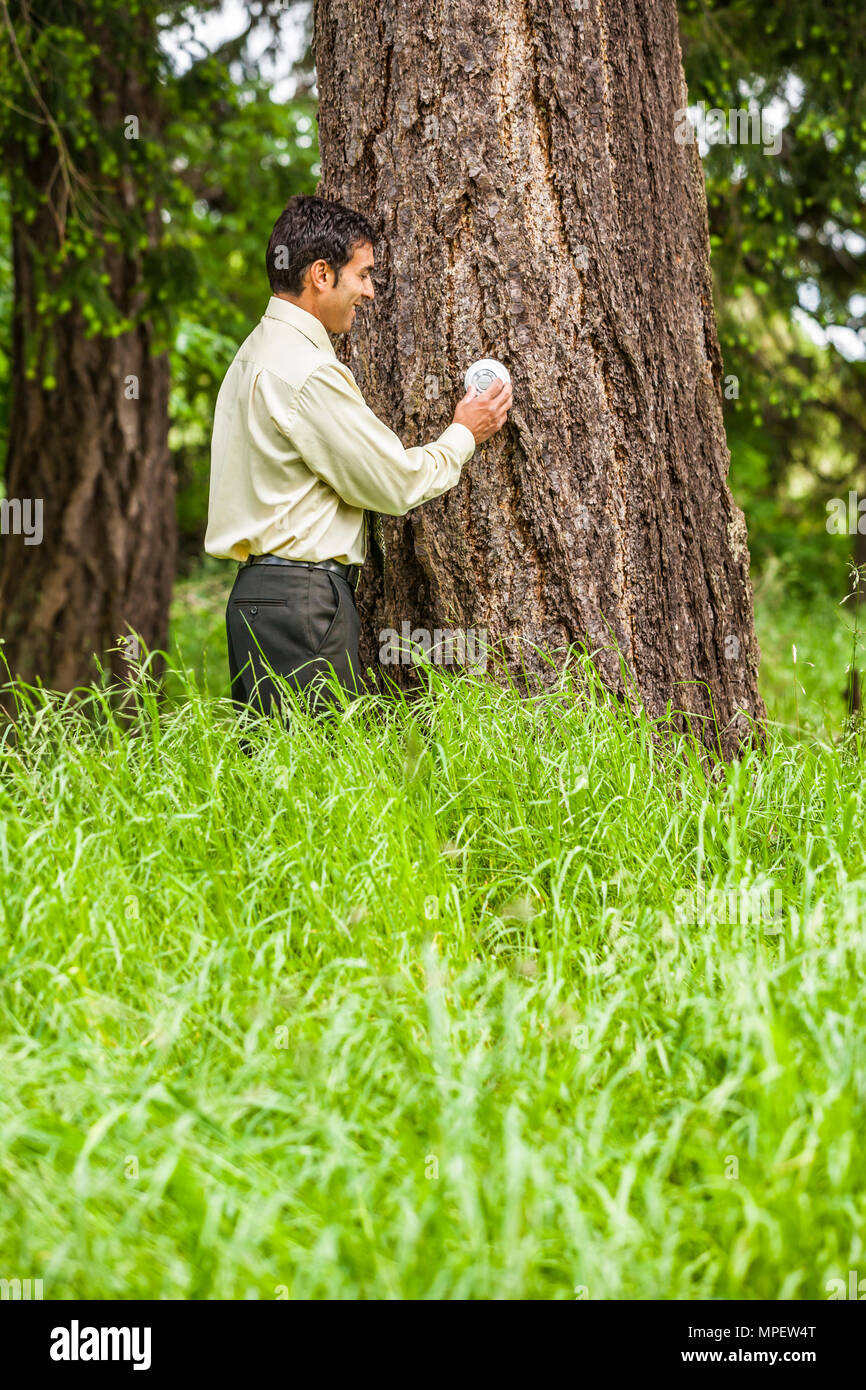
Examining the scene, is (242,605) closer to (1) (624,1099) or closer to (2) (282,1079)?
(2) (282,1079)

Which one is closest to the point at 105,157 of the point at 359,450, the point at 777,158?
the point at 777,158

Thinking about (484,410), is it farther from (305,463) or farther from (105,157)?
(105,157)

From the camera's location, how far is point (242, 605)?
3.46 m

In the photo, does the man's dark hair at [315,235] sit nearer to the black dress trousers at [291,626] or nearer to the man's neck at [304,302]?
the man's neck at [304,302]

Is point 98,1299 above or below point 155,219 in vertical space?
below

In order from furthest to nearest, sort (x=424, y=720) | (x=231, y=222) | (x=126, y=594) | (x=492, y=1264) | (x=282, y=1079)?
(x=231, y=222), (x=126, y=594), (x=424, y=720), (x=282, y=1079), (x=492, y=1264)

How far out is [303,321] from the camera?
3451 mm

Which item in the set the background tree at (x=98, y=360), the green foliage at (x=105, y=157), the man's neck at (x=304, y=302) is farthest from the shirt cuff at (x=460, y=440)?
the background tree at (x=98, y=360)

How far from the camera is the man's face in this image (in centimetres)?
344

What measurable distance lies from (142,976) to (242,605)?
1.34 m

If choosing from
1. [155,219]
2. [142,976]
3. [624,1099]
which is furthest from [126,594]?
[624,1099]

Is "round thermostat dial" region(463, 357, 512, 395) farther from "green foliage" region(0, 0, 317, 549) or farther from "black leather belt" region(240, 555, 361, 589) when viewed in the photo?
"green foliage" region(0, 0, 317, 549)

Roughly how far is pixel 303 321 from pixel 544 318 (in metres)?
0.70

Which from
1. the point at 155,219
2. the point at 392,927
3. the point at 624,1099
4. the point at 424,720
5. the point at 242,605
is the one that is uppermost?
the point at 155,219
